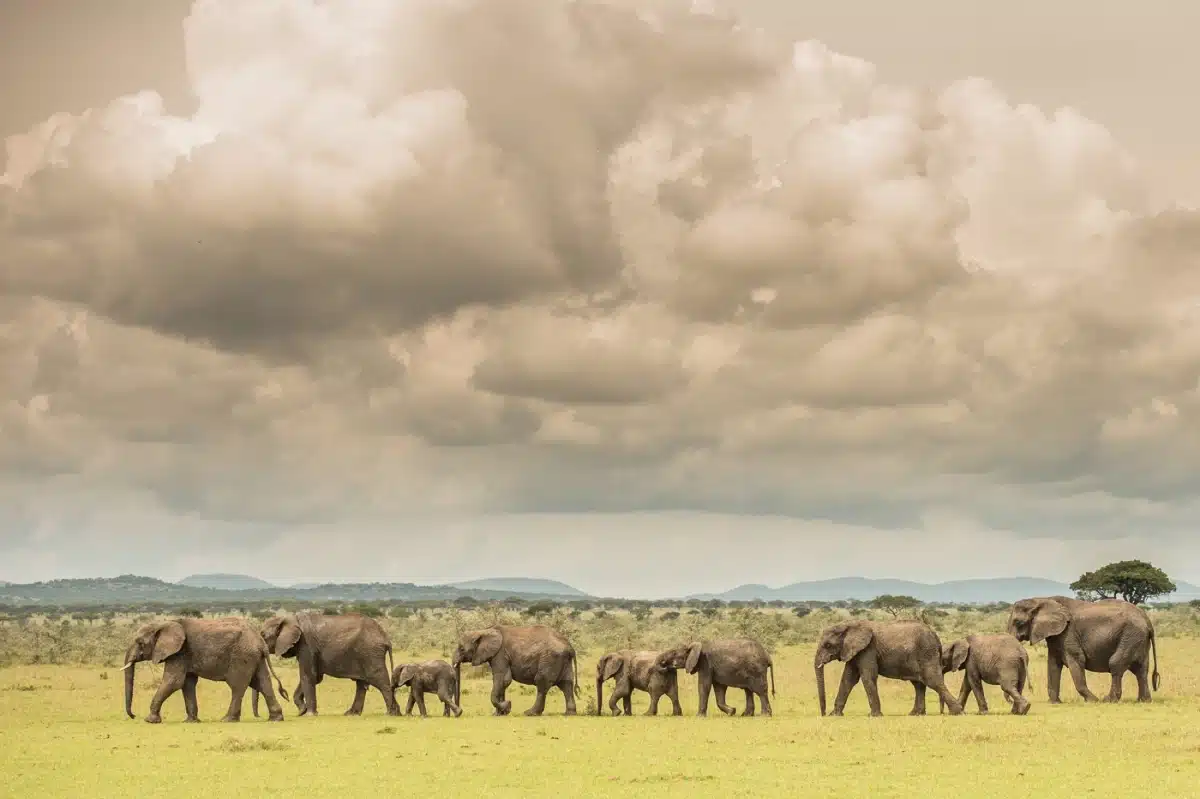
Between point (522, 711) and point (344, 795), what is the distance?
18.6 metres

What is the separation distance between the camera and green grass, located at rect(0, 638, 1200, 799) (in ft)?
79.5

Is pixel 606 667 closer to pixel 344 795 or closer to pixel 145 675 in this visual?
pixel 344 795

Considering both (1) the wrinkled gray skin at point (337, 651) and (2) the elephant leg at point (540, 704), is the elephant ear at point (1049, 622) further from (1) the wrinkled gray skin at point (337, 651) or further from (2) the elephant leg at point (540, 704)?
(1) the wrinkled gray skin at point (337, 651)

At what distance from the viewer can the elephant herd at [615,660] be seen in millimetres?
35906

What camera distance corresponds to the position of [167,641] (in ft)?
116

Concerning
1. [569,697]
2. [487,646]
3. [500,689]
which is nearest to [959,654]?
[569,697]

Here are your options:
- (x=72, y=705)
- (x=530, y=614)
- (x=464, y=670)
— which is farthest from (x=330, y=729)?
(x=530, y=614)

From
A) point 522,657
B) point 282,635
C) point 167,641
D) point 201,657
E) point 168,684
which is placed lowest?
point 168,684

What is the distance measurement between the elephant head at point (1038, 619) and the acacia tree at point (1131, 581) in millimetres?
84033

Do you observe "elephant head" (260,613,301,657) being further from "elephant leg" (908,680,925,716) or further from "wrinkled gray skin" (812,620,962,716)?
"elephant leg" (908,680,925,716)

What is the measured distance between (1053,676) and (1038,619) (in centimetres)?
172

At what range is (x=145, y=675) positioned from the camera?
56562mm

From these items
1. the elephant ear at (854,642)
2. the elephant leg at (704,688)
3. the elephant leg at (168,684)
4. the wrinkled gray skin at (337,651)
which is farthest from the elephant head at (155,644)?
the elephant ear at (854,642)

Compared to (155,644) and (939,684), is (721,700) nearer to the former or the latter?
(939,684)
